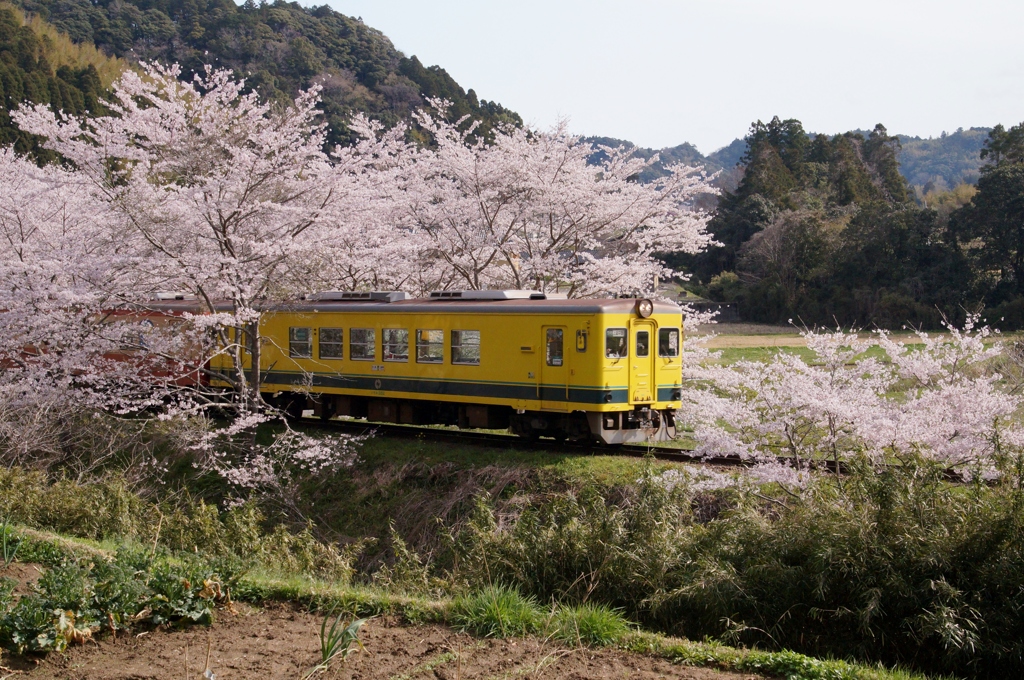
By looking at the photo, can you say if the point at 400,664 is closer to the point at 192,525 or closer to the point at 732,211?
the point at 192,525

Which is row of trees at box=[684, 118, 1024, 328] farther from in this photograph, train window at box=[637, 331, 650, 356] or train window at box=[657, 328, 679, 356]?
train window at box=[637, 331, 650, 356]

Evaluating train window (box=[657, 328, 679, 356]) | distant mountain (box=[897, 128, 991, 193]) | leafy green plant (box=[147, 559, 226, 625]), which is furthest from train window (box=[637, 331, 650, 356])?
distant mountain (box=[897, 128, 991, 193])

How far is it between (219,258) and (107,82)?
4788 centimetres

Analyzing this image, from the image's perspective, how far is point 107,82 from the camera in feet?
179

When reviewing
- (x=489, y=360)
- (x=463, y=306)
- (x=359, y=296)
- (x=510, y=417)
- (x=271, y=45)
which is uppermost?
(x=271, y=45)

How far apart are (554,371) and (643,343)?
4.74 ft

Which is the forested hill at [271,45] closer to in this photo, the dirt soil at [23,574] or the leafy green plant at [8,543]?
the leafy green plant at [8,543]

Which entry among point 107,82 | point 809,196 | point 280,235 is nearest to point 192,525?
point 280,235

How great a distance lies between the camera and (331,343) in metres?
16.5

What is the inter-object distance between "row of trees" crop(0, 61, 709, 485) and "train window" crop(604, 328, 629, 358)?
14.5 feet

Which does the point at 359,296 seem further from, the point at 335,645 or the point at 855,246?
the point at 855,246

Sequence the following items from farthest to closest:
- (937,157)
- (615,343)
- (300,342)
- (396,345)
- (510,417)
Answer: (937,157), (300,342), (396,345), (510,417), (615,343)

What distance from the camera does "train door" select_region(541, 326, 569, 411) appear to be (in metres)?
13.5

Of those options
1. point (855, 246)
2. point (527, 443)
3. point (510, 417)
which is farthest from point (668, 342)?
point (855, 246)
